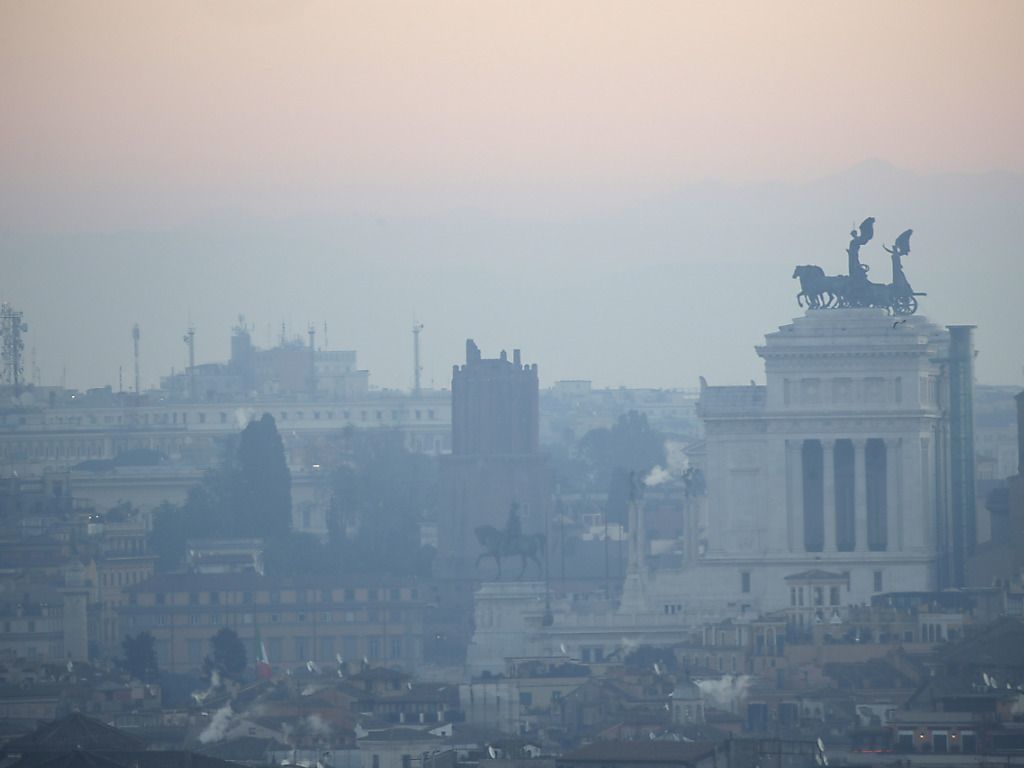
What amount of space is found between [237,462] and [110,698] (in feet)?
245

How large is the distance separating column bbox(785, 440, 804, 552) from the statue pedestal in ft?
21.6

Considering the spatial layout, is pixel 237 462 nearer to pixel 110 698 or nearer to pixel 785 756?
pixel 110 698

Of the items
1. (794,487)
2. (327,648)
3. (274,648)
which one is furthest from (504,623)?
(274,648)

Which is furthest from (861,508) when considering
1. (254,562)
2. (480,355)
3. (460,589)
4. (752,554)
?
(480,355)

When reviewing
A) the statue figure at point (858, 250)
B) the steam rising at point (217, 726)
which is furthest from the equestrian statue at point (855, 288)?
the steam rising at point (217, 726)

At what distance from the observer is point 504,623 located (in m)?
136

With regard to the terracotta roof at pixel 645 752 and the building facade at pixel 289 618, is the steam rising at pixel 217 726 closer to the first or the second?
the terracotta roof at pixel 645 752

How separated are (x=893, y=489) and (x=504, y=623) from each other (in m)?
11.0

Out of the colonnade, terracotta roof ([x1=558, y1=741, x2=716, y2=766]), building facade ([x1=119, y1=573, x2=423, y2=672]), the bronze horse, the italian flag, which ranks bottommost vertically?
terracotta roof ([x1=558, y1=741, x2=716, y2=766])

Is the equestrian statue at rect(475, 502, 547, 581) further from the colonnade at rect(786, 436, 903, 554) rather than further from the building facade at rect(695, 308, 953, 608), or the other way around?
the colonnade at rect(786, 436, 903, 554)

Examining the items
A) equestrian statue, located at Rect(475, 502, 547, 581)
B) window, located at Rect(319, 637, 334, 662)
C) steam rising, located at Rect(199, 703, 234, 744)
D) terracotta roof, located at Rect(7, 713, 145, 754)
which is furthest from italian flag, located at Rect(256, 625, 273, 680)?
terracotta roof, located at Rect(7, 713, 145, 754)

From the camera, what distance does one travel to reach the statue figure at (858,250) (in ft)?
465

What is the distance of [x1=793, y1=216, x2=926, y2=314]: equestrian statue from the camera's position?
461ft

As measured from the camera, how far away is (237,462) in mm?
194750
